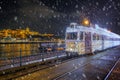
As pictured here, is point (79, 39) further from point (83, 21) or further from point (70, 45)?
point (83, 21)

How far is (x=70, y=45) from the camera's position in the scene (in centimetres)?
1862

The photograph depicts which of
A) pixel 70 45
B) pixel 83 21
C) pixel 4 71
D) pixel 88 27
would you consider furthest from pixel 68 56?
pixel 4 71

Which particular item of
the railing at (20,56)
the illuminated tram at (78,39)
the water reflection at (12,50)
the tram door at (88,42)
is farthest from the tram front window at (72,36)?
the water reflection at (12,50)

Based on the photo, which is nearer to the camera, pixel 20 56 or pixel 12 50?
pixel 20 56

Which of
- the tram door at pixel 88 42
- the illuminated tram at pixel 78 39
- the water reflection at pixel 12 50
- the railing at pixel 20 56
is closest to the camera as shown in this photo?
the railing at pixel 20 56

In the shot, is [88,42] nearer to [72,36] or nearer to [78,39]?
[78,39]

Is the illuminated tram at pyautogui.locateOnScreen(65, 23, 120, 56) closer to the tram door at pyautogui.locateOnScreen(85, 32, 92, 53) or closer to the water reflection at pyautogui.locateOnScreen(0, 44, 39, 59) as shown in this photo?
the tram door at pyautogui.locateOnScreen(85, 32, 92, 53)

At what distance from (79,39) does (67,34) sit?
187 centimetres

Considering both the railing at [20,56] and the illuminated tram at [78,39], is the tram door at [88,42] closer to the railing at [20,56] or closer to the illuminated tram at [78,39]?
the illuminated tram at [78,39]

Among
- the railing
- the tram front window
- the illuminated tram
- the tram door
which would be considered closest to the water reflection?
the railing

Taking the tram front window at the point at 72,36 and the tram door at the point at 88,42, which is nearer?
the tram front window at the point at 72,36

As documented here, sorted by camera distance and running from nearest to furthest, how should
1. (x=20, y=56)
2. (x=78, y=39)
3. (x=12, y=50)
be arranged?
1. (x=20, y=56)
2. (x=12, y=50)
3. (x=78, y=39)

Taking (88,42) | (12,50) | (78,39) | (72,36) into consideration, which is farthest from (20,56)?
(88,42)

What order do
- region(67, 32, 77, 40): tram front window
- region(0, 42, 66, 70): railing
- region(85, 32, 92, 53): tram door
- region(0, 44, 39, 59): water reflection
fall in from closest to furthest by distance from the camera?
region(0, 42, 66, 70): railing → region(0, 44, 39, 59): water reflection → region(67, 32, 77, 40): tram front window → region(85, 32, 92, 53): tram door
